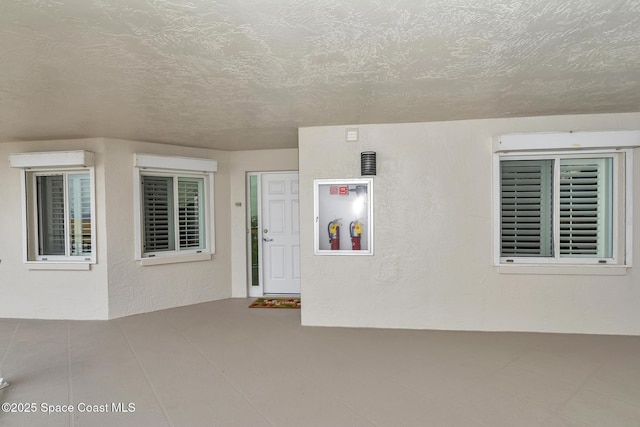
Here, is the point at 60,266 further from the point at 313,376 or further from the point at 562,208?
the point at 562,208

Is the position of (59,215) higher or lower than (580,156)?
lower

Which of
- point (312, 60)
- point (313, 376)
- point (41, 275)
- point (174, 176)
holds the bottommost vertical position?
point (313, 376)

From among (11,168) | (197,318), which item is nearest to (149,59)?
(197,318)

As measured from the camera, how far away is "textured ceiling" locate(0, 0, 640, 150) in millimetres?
1616

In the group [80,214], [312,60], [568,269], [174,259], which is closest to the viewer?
[312,60]

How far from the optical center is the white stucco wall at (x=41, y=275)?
420cm

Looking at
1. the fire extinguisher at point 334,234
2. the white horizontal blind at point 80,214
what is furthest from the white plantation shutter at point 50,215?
the fire extinguisher at point 334,234

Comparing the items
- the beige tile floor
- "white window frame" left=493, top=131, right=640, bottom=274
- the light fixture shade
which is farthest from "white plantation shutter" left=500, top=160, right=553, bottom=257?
the light fixture shade

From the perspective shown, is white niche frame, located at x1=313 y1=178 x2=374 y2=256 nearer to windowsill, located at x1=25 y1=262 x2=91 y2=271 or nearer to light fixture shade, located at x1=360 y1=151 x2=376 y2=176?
light fixture shade, located at x1=360 y1=151 x2=376 y2=176

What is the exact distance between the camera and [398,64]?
218 cm

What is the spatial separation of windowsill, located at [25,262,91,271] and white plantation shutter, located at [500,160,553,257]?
5122 mm

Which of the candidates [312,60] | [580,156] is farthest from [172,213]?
[580,156]

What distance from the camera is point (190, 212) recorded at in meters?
5.01

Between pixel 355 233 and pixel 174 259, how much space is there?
2664mm
